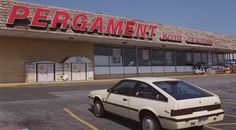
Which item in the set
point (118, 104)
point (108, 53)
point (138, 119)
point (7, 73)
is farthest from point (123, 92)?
point (108, 53)

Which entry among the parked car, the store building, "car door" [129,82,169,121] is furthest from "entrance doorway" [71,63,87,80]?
"car door" [129,82,169,121]

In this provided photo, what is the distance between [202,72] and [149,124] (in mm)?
33109

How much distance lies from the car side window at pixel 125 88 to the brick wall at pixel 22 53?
51.2 ft

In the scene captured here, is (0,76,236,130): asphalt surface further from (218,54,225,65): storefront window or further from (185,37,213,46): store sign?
(218,54,225,65): storefront window

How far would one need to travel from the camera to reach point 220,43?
128ft

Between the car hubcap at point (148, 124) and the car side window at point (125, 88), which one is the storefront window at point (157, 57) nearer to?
the car side window at point (125, 88)

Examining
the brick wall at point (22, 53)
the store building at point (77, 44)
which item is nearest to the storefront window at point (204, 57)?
the store building at point (77, 44)

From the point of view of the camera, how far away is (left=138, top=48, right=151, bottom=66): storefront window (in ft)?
102

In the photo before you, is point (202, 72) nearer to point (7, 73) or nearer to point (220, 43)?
point (220, 43)

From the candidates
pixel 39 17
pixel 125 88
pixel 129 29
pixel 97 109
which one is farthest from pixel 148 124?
pixel 129 29

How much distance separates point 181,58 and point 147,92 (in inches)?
1203

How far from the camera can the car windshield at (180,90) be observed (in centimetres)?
662

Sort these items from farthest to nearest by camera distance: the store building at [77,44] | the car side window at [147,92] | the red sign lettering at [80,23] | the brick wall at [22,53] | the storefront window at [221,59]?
the storefront window at [221,59]
the red sign lettering at [80,23]
the brick wall at [22,53]
the store building at [77,44]
the car side window at [147,92]

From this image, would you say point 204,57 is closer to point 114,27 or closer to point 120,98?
point 114,27
